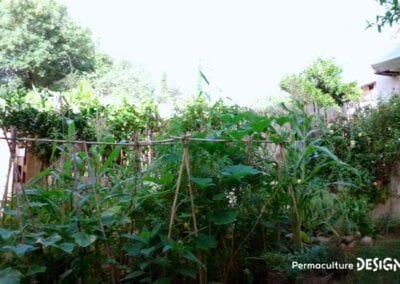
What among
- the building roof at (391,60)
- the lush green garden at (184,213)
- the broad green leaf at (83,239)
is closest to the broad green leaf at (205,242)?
the lush green garden at (184,213)

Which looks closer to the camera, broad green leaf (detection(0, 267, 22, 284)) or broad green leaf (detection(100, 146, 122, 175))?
broad green leaf (detection(0, 267, 22, 284))

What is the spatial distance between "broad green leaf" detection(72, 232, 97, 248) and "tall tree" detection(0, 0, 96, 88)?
15.4 meters

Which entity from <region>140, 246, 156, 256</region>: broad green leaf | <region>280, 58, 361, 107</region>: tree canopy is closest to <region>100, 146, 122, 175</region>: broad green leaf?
<region>140, 246, 156, 256</region>: broad green leaf

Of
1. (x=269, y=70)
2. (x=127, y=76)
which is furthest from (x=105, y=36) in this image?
(x=269, y=70)

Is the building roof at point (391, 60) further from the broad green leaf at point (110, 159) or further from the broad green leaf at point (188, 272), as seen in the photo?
the broad green leaf at point (188, 272)

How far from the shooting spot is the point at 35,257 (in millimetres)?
2035

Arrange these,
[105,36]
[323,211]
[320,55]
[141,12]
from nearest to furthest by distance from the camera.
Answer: [323,211] → [320,55] → [141,12] → [105,36]

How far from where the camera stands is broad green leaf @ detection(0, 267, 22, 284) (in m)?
1.76

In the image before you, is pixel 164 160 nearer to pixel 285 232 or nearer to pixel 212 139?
pixel 212 139

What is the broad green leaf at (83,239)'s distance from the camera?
1877 millimetres

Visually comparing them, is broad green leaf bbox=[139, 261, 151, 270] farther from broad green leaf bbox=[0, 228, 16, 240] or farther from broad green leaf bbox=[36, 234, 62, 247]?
broad green leaf bbox=[0, 228, 16, 240]

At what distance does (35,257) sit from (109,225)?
14.9 inches

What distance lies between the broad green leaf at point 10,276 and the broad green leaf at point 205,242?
0.81 metres

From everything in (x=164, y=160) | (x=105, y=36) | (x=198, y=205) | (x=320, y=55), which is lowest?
(x=198, y=205)
